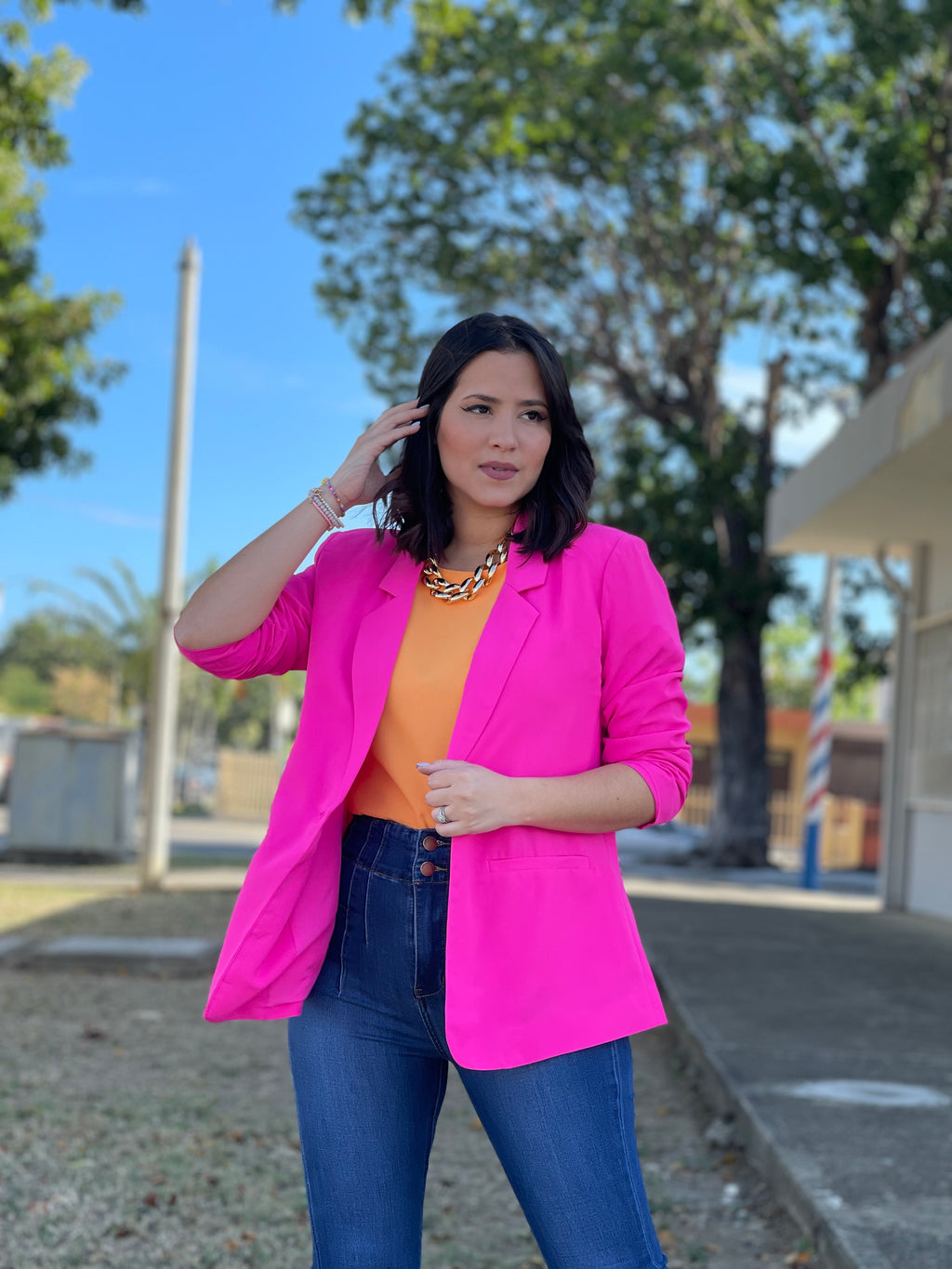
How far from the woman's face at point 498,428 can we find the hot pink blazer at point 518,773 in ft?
0.39

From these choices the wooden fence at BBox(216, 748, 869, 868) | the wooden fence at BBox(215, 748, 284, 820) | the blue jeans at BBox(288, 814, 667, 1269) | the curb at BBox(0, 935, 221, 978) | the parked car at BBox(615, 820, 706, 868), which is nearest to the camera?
the blue jeans at BBox(288, 814, 667, 1269)

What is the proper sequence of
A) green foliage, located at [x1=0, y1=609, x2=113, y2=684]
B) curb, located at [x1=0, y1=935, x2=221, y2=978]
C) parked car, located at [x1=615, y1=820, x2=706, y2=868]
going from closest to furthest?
curb, located at [x1=0, y1=935, x2=221, y2=978], parked car, located at [x1=615, y1=820, x2=706, y2=868], green foliage, located at [x1=0, y1=609, x2=113, y2=684]

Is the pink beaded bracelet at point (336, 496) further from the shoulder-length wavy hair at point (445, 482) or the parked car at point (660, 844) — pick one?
the parked car at point (660, 844)

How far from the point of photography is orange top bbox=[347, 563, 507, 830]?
2.01 meters

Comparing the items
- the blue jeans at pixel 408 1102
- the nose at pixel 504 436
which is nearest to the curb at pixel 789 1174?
the blue jeans at pixel 408 1102

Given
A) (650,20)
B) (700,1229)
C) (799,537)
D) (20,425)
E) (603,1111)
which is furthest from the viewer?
(650,20)

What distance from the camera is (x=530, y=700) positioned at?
1.96m

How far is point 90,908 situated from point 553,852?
9543 millimetres

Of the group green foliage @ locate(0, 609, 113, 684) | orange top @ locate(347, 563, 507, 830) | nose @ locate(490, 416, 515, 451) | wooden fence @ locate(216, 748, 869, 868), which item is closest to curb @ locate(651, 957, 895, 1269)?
orange top @ locate(347, 563, 507, 830)

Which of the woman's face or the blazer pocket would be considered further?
the woman's face

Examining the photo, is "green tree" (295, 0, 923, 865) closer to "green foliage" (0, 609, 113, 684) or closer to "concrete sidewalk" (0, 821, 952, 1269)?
"concrete sidewalk" (0, 821, 952, 1269)

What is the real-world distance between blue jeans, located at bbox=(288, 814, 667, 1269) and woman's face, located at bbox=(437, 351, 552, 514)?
1.68 ft

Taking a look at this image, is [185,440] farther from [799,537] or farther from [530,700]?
[530,700]

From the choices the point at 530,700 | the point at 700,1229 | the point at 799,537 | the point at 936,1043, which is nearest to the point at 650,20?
the point at 799,537
